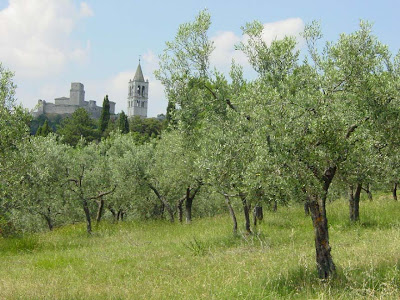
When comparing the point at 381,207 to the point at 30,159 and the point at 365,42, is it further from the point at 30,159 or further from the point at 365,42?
the point at 30,159

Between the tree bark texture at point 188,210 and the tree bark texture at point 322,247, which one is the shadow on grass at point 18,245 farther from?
the tree bark texture at point 322,247

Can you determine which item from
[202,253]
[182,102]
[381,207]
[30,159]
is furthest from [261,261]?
[381,207]

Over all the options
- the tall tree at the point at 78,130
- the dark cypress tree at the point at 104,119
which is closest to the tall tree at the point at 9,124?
the tall tree at the point at 78,130

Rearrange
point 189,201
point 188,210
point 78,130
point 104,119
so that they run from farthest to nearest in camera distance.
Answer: point 104,119
point 78,130
point 189,201
point 188,210

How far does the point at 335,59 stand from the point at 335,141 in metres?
2.66

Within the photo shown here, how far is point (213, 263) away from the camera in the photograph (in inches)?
564


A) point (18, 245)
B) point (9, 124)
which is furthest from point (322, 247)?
point (18, 245)

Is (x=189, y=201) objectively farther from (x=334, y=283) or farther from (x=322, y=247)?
(x=334, y=283)

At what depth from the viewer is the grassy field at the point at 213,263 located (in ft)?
34.0

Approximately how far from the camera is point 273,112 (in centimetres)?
1024

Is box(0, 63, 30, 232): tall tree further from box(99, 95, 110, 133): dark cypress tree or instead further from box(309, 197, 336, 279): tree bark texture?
box(99, 95, 110, 133): dark cypress tree

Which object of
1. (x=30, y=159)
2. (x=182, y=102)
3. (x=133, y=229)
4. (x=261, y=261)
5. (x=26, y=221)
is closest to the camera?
(x=261, y=261)

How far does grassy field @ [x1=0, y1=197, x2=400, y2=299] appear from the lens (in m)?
10.4

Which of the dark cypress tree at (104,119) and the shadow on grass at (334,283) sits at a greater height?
the dark cypress tree at (104,119)
